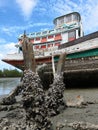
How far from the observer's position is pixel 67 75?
47.3ft

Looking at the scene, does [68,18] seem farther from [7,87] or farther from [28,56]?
[28,56]

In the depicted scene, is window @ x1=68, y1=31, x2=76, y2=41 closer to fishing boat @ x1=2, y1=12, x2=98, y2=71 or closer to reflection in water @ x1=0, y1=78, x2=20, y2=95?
fishing boat @ x1=2, y1=12, x2=98, y2=71

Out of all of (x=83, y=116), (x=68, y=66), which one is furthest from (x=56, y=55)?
(x=83, y=116)

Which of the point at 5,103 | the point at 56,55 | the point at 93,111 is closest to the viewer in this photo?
the point at 93,111

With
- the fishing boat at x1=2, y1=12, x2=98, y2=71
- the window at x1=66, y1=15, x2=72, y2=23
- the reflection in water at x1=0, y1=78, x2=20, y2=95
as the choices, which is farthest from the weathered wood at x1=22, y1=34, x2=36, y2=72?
the window at x1=66, y1=15, x2=72, y2=23

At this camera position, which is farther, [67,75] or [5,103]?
[67,75]

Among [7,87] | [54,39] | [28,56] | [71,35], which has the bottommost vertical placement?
[7,87]

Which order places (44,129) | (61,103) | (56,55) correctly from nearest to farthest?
(44,129) < (61,103) < (56,55)

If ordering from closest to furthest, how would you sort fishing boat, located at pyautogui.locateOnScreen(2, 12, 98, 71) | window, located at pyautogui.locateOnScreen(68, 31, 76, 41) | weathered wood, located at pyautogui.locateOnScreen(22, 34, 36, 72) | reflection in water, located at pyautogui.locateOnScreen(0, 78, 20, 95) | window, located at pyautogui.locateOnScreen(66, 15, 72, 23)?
1. weathered wood, located at pyautogui.locateOnScreen(22, 34, 36, 72)
2. reflection in water, located at pyautogui.locateOnScreen(0, 78, 20, 95)
3. fishing boat, located at pyautogui.locateOnScreen(2, 12, 98, 71)
4. window, located at pyautogui.locateOnScreen(68, 31, 76, 41)
5. window, located at pyautogui.locateOnScreen(66, 15, 72, 23)

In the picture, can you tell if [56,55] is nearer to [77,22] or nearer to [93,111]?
[77,22]

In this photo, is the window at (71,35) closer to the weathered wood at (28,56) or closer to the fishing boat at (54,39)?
the fishing boat at (54,39)

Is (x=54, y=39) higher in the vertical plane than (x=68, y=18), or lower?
lower

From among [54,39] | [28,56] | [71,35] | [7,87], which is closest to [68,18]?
[71,35]

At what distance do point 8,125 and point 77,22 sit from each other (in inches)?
938
